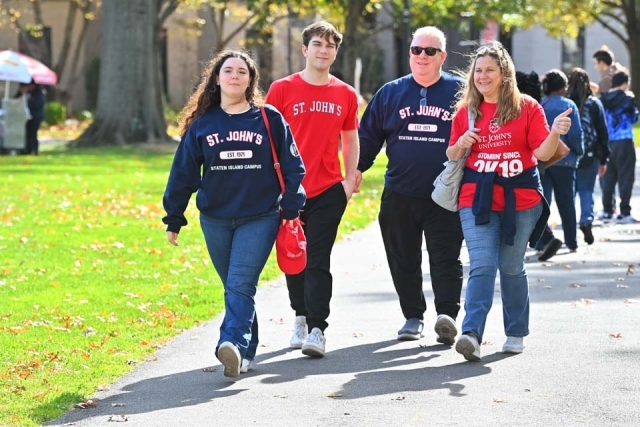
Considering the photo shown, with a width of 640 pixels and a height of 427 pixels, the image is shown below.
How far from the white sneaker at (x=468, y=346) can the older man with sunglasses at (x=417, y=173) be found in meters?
0.64

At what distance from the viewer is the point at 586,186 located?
46.2 feet

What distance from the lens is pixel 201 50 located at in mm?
54781

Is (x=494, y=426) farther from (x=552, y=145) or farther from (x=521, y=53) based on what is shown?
(x=521, y=53)

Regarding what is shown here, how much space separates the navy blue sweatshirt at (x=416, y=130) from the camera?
8141 mm

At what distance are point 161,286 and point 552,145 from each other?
4.59 meters

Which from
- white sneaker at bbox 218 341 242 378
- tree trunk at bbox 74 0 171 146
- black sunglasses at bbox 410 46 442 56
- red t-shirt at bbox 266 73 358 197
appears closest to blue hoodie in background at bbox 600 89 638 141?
black sunglasses at bbox 410 46 442 56

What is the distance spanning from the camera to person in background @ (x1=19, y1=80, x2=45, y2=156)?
2923 cm

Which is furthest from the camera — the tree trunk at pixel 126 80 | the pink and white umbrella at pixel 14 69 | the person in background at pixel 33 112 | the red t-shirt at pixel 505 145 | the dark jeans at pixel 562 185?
the tree trunk at pixel 126 80

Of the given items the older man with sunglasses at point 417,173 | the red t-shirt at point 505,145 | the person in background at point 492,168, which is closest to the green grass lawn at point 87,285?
the older man with sunglasses at point 417,173

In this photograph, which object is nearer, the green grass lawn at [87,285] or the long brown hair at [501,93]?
the green grass lawn at [87,285]

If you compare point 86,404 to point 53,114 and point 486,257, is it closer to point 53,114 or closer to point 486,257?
point 486,257

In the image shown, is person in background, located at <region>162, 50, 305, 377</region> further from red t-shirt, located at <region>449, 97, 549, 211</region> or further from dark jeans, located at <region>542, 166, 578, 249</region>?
dark jeans, located at <region>542, 166, 578, 249</region>

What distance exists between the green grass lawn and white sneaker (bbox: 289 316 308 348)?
34.4 inches

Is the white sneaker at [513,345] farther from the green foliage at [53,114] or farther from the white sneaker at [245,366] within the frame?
the green foliage at [53,114]
